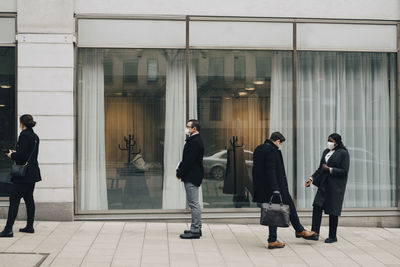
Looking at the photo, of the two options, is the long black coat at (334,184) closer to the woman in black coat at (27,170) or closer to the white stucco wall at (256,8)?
the white stucco wall at (256,8)

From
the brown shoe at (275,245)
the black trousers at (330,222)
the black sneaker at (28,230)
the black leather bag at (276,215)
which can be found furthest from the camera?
the black sneaker at (28,230)

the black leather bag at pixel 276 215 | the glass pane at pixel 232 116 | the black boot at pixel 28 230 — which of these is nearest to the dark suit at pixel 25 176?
the black boot at pixel 28 230

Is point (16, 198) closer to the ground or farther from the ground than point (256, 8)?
closer to the ground

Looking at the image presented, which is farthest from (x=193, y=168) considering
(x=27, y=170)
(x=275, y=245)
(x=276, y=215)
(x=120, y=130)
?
(x=27, y=170)

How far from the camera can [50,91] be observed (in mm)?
10195

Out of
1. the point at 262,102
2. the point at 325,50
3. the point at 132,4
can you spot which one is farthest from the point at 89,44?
the point at 325,50

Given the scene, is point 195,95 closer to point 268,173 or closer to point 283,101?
point 283,101

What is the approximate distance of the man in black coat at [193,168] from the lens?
873 centimetres

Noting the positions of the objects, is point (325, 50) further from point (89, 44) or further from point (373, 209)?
point (89, 44)

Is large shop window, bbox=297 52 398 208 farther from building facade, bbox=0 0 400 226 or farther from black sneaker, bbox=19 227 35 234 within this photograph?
black sneaker, bbox=19 227 35 234

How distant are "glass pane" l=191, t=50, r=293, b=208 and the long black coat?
2061 millimetres

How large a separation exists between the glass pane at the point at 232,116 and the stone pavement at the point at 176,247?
2.82 feet

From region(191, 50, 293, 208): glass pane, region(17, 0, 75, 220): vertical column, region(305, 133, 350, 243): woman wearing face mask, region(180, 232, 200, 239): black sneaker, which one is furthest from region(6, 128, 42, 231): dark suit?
region(305, 133, 350, 243): woman wearing face mask

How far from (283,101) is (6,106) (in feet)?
17.5
